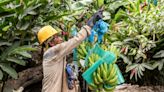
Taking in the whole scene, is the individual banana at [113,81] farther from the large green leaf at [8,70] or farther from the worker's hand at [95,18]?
the large green leaf at [8,70]

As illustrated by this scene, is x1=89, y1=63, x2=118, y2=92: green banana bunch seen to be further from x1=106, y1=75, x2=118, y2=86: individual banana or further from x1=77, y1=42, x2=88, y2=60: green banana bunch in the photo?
x1=77, y1=42, x2=88, y2=60: green banana bunch

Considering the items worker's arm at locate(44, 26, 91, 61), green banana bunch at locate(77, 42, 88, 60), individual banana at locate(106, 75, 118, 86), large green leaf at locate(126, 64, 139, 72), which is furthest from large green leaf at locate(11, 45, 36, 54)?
large green leaf at locate(126, 64, 139, 72)

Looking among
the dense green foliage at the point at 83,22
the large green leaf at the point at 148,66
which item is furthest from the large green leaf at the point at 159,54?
the large green leaf at the point at 148,66

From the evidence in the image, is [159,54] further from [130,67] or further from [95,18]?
[95,18]

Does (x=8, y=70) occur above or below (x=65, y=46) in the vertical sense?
below

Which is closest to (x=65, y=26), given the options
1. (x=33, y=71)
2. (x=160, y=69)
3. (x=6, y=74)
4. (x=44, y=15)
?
(x=44, y=15)

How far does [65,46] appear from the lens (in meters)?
3.33

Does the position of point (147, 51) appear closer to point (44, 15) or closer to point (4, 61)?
point (44, 15)

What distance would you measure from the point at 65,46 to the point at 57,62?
182 mm

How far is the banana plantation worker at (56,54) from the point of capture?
3.34 metres

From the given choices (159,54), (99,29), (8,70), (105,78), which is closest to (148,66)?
(159,54)

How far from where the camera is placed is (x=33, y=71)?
15.5ft

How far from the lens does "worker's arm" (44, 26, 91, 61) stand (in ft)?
10.9

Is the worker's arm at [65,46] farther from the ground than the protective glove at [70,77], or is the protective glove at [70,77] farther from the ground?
the worker's arm at [65,46]
